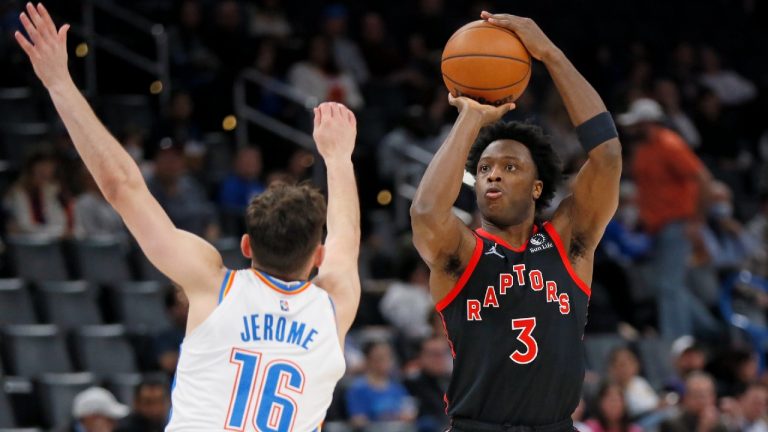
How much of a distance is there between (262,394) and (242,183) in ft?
27.1

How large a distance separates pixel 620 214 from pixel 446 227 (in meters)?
8.93

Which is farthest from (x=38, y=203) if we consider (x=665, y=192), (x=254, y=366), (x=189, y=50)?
(x=254, y=366)

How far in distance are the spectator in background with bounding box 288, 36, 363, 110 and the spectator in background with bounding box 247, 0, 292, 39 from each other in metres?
0.65

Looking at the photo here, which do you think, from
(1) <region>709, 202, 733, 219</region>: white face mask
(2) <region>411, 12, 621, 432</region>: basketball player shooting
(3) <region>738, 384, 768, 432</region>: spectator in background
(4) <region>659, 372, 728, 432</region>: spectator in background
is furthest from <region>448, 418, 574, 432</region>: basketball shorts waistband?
(1) <region>709, 202, 733, 219</region>: white face mask

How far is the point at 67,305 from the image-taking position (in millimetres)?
10914

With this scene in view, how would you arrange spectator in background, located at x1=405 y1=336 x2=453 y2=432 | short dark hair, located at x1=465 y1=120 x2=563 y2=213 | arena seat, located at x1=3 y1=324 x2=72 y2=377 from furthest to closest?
spectator in background, located at x1=405 y1=336 x2=453 y2=432, arena seat, located at x1=3 y1=324 x2=72 y2=377, short dark hair, located at x1=465 y1=120 x2=563 y2=213

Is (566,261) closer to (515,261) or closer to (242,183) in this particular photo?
(515,261)

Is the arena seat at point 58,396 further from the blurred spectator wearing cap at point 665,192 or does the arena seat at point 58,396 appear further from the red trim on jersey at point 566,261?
the blurred spectator wearing cap at point 665,192

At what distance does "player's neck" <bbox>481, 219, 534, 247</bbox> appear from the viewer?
18.7 ft

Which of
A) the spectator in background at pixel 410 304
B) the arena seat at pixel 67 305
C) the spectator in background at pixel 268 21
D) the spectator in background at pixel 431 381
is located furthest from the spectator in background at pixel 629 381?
the spectator in background at pixel 268 21

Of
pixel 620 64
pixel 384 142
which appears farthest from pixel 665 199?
pixel 620 64

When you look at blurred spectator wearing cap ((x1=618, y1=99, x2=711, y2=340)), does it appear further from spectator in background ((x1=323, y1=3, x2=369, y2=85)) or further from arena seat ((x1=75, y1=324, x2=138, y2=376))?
arena seat ((x1=75, y1=324, x2=138, y2=376))

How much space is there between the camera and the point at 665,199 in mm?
13039

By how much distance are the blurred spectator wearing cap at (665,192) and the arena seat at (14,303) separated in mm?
5897
